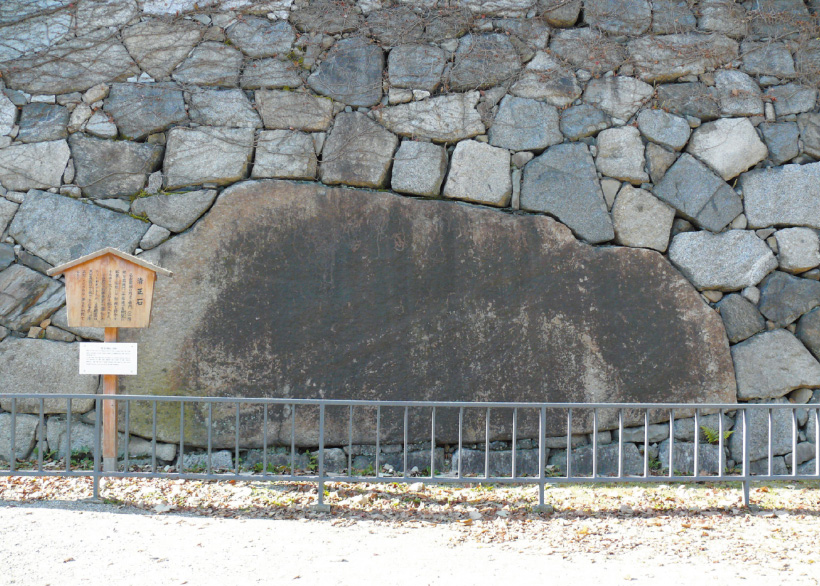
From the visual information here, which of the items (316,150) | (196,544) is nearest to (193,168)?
(316,150)

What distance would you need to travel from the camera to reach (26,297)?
5.11m

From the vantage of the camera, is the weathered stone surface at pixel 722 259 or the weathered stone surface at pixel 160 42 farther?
the weathered stone surface at pixel 160 42

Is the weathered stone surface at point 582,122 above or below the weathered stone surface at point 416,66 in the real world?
below

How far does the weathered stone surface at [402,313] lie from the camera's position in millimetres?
4980

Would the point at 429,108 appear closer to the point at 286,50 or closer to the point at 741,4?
the point at 286,50

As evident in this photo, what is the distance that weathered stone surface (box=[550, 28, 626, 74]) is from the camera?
5633mm

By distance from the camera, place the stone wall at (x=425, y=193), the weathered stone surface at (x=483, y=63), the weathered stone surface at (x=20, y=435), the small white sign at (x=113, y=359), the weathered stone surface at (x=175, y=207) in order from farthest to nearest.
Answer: the weathered stone surface at (x=483, y=63), the weathered stone surface at (x=175, y=207), the stone wall at (x=425, y=193), the weathered stone surface at (x=20, y=435), the small white sign at (x=113, y=359)

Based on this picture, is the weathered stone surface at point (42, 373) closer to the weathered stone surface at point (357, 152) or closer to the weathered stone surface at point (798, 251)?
the weathered stone surface at point (357, 152)

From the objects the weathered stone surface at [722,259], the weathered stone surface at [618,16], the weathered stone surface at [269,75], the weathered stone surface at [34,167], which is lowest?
the weathered stone surface at [722,259]

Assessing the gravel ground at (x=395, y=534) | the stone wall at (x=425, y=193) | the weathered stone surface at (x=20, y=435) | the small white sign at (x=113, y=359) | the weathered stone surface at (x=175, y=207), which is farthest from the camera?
the weathered stone surface at (x=175, y=207)

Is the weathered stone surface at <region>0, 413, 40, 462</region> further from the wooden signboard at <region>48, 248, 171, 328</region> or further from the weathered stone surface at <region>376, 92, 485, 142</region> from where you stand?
the weathered stone surface at <region>376, 92, 485, 142</region>

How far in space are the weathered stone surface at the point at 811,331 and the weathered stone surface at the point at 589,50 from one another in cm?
289

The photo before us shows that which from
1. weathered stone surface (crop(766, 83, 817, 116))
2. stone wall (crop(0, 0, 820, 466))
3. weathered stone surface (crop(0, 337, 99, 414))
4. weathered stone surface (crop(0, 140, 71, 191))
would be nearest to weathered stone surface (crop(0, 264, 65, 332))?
stone wall (crop(0, 0, 820, 466))

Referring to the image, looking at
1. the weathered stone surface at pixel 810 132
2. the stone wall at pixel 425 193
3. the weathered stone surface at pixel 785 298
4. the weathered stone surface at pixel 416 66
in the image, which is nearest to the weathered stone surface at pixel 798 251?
the stone wall at pixel 425 193
